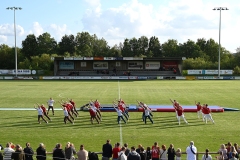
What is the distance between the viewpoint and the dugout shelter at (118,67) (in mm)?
72125

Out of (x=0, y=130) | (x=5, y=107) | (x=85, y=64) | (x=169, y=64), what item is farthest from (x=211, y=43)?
(x=0, y=130)

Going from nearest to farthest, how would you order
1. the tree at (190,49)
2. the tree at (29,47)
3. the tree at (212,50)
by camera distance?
the tree at (190,49)
the tree at (212,50)
the tree at (29,47)

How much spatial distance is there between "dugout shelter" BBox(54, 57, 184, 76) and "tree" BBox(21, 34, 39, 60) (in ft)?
106

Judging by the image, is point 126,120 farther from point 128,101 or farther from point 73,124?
point 128,101

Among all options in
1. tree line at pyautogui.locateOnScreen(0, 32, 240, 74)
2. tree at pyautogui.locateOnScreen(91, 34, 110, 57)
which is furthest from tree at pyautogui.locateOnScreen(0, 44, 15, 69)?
tree at pyautogui.locateOnScreen(91, 34, 110, 57)

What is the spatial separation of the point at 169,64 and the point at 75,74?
21.5 m

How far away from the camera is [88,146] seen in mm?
14258

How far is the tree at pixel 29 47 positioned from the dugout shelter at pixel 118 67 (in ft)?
Answer: 106

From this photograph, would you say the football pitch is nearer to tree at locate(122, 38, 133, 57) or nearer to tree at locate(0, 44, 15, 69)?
tree at locate(0, 44, 15, 69)

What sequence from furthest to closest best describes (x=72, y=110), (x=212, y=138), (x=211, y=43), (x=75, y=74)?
(x=211, y=43)
(x=75, y=74)
(x=72, y=110)
(x=212, y=138)

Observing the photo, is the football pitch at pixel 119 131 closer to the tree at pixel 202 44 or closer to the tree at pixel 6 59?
the tree at pixel 6 59

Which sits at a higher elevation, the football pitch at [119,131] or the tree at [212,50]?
the tree at [212,50]

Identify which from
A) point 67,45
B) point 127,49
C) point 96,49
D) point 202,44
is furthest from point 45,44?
point 202,44

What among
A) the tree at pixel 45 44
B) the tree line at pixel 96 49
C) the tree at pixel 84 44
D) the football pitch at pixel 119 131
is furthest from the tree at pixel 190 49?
the football pitch at pixel 119 131
